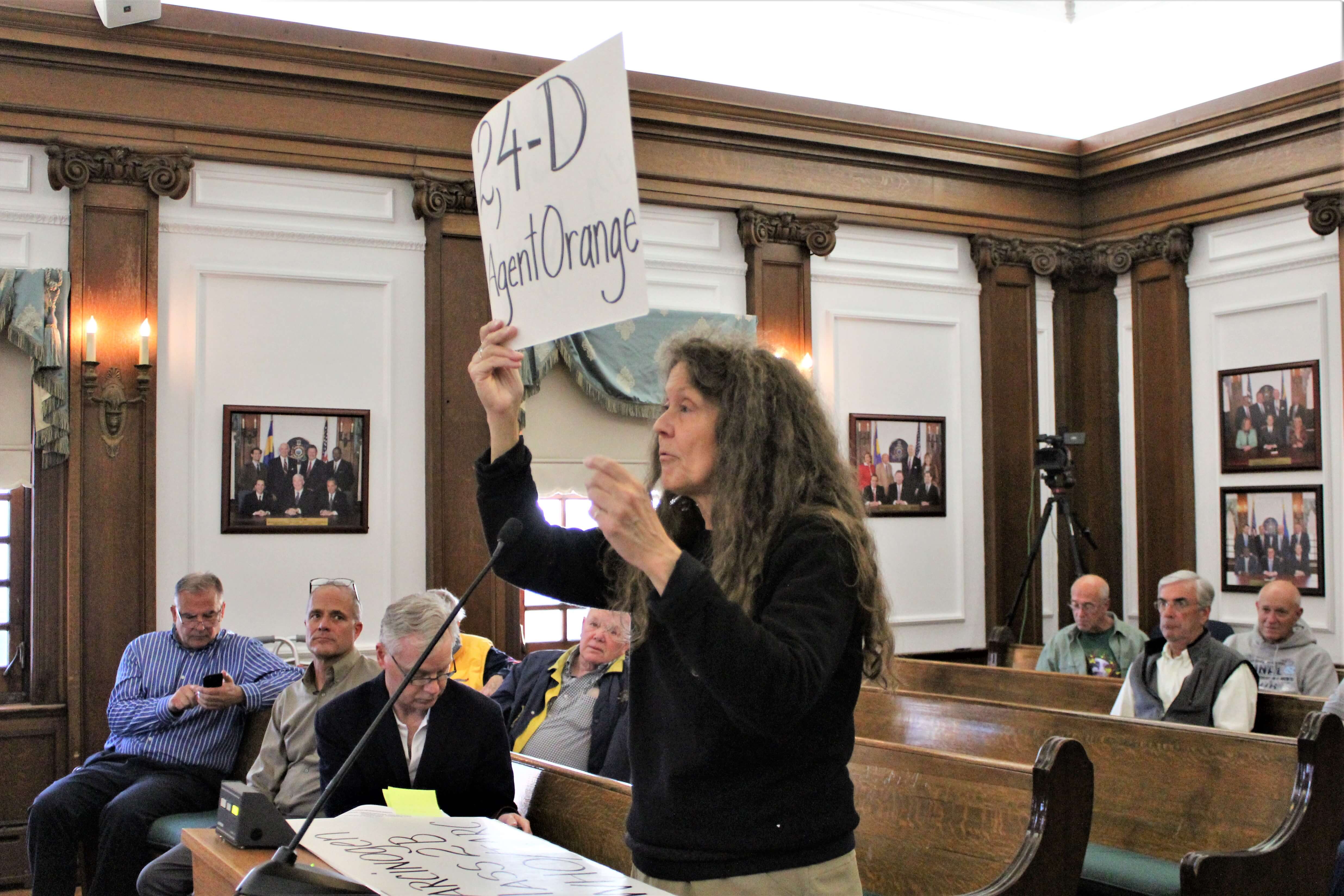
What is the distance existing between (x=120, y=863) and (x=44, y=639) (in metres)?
1.64

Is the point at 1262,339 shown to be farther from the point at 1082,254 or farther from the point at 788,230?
the point at 788,230

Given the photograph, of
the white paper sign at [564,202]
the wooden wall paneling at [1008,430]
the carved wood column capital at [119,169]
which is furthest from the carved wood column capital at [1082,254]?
the white paper sign at [564,202]

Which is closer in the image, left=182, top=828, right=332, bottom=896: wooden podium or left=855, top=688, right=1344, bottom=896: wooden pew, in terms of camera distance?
left=182, top=828, right=332, bottom=896: wooden podium

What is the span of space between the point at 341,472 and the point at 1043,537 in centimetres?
426

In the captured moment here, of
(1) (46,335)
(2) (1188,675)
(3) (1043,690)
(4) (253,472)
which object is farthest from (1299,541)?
(1) (46,335)

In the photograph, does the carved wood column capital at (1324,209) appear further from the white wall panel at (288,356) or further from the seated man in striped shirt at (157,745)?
the seated man in striped shirt at (157,745)

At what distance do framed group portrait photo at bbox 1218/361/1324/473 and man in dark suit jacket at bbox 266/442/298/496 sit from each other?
5145 mm

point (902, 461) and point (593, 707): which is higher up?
point (902, 461)

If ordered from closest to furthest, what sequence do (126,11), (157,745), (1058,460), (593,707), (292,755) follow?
(292,755) < (593,707) < (157,745) < (126,11) < (1058,460)

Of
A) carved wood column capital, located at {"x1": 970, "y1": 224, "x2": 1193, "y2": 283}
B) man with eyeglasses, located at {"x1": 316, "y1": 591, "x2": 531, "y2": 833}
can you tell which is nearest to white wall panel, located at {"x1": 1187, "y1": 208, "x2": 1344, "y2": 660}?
carved wood column capital, located at {"x1": 970, "y1": 224, "x2": 1193, "y2": 283}

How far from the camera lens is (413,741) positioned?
3354 mm

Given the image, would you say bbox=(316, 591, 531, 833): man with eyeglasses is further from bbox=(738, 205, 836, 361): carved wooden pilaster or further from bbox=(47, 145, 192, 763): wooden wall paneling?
bbox=(738, 205, 836, 361): carved wooden pilaster

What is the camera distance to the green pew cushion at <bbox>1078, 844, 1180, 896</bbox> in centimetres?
355

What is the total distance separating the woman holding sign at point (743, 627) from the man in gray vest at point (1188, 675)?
11.2ft
